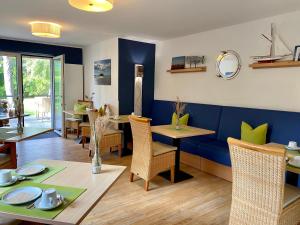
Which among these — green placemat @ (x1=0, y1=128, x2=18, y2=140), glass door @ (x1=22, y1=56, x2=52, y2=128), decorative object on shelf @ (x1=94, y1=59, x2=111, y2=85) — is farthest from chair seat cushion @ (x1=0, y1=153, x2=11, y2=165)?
glass door @ (x1=22, y1=56, x2=52, y2=128)

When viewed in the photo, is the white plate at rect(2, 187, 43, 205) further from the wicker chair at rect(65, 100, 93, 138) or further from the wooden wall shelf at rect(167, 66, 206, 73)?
the wicker chair at rect(65, 100, 93, 138)

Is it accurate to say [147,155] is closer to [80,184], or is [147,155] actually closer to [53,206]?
[80,184]

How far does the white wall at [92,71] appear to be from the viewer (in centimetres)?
477

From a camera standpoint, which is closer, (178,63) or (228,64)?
(228,64)

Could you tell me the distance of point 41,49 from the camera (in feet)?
19.1

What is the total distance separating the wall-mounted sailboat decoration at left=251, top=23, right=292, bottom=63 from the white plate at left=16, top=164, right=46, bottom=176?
3.09 m

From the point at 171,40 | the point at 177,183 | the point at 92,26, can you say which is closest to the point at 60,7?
the point at 92,26

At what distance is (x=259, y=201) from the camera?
172 cm

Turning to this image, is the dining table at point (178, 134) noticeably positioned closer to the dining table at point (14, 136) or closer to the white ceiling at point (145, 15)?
the dining table at point (14, 136)

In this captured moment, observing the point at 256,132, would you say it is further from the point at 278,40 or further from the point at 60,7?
the point at 60,7

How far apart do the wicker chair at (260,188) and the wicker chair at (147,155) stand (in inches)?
46.7

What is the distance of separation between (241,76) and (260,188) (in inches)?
93.1

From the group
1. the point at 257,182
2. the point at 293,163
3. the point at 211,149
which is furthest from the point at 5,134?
the point at 293,163

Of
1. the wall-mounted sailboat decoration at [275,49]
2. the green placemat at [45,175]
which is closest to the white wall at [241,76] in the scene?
the wall-mounted sailboat decoration at [275,49]
